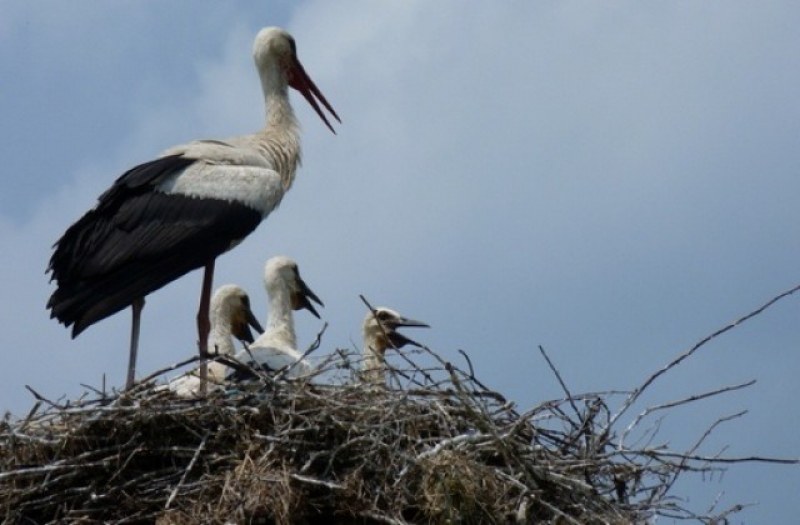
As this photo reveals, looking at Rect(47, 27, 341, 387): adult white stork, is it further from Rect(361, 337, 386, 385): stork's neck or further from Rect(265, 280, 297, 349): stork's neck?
Rect(361, 337, 386, 385): stork's neck

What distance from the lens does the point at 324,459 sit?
7957 millimetres

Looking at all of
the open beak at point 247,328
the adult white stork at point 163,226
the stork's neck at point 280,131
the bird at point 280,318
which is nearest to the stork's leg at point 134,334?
the adult white stork at point 163,226

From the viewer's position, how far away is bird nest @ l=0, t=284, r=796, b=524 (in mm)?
7742

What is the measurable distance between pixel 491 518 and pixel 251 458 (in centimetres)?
94

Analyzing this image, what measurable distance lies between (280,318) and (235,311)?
0.57 metres

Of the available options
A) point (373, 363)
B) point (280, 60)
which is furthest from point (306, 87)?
point (373, 363)

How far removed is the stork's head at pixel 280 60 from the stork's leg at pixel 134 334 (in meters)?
1.68

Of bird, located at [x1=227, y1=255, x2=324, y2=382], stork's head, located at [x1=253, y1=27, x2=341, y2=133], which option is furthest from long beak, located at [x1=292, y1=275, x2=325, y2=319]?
stork's head, located at [x1=253, y1=27, x2=341, y2=133]

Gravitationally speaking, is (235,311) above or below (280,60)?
below

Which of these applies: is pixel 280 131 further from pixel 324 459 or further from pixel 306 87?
pixel 324 459

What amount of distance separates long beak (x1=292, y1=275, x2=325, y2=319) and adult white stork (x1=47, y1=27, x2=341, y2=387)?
2.85ft

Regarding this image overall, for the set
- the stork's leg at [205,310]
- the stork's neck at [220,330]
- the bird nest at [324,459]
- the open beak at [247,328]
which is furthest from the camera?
the open beak at [247,328]

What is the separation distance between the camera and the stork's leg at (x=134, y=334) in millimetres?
9344

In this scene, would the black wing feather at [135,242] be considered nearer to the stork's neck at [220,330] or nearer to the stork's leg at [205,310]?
the stork's leg at [205,310]
